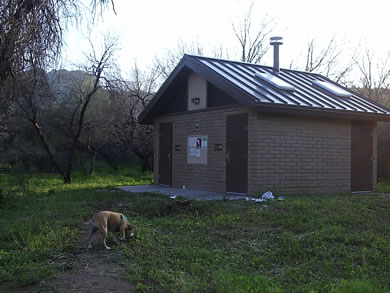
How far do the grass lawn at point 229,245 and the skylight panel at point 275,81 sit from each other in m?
3.67

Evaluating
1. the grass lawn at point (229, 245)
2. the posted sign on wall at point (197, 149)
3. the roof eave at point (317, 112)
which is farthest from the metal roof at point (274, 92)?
the grass lawn at point (229, 245)

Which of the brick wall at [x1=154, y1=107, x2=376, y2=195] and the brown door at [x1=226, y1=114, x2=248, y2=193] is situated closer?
the brick wall at [x1=154, y1=107, x2=376, y2=195]

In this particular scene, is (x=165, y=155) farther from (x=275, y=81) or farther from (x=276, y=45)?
(x=276, y=45)

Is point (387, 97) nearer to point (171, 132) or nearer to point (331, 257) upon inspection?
point (171, 132)

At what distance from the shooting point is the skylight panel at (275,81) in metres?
12.6

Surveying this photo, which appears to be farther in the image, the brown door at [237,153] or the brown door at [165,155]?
the brown door at [165,155]

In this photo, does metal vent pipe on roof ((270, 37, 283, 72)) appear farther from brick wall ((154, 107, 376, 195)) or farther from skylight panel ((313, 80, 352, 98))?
brick wall ((154, 107, 376, 195))

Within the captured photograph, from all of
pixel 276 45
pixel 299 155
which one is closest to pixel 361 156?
pixel 299 155

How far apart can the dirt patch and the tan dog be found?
0.73 feet

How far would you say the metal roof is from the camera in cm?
1140

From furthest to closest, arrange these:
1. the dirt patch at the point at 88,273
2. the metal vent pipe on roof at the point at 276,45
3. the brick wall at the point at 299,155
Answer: the metal vent pipe on roof at the point at 276,45 < the brick wall at the point at 299,155 < the dirt patch at the point at 88,273

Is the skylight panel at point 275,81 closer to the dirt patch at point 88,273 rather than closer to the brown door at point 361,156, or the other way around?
the brown door at point 361,156

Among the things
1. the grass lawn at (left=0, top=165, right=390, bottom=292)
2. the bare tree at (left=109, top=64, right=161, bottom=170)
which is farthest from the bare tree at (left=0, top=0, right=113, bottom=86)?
the bare tree at (left=109, top=64, right=161, bottom=170)

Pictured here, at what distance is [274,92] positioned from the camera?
12.2 m
